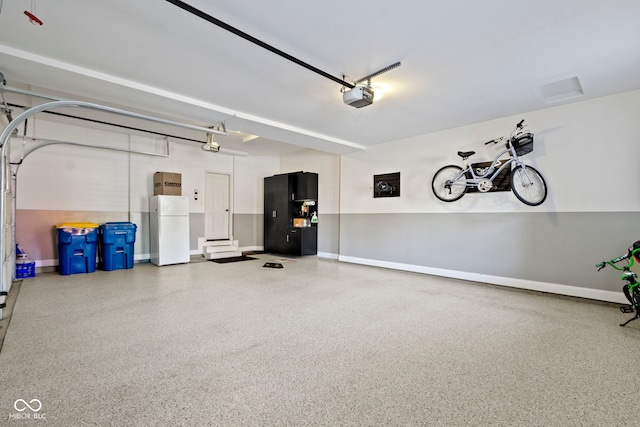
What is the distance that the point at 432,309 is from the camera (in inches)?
138

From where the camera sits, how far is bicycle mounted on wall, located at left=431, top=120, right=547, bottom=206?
4371mm

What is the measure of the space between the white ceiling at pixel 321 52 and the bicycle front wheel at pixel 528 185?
38.8 inches

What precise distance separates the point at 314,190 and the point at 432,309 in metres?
5.11

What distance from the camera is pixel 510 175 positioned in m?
4.54

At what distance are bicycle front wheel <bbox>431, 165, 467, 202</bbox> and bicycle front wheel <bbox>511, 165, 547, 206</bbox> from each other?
2.54ft

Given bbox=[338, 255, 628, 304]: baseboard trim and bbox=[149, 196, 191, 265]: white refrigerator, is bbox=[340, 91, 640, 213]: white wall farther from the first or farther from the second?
bbox=[149, 196, 191, 265]: white refrigerator

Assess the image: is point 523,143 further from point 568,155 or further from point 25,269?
point 25,269

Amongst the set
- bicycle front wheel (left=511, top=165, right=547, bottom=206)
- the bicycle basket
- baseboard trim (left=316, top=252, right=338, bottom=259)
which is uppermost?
the bicycle basket

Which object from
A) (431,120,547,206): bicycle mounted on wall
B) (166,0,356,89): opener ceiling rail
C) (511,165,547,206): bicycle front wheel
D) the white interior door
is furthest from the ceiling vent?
the white interior door

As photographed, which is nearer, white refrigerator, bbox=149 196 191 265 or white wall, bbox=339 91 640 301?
white wall, bbox=339 91 640 301

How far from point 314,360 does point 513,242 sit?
13.5ft

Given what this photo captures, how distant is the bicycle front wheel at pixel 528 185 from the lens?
172 inches

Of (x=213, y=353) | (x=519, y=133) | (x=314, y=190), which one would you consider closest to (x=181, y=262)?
(x=314, y=190)

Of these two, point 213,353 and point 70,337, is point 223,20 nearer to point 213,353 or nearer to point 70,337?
point 213,353
